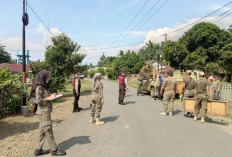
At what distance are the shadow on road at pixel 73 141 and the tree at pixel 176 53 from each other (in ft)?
53.5

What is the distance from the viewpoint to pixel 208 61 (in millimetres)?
19297

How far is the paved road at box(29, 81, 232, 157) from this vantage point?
4320 mm

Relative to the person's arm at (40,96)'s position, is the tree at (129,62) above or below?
above

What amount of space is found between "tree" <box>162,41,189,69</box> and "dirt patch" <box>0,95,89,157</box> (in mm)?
14620

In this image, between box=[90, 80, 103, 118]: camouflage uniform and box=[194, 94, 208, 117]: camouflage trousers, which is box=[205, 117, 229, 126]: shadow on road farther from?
box=[90, 80, 103, 118]: camouflage uniform

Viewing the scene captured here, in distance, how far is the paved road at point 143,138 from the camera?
14.2 ft

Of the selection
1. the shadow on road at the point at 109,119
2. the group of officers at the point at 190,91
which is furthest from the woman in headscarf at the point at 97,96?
the group of officers at the point at 190,91

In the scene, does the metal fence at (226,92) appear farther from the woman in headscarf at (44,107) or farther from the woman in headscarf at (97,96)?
the woman in headscarf at (44,107)

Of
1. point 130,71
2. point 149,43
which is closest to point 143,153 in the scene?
point 130,71

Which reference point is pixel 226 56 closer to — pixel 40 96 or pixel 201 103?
pixel 201 103

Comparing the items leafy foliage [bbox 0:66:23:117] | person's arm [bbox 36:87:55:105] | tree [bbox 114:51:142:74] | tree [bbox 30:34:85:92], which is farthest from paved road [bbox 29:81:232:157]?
tree [bbox 114:51:142:74]

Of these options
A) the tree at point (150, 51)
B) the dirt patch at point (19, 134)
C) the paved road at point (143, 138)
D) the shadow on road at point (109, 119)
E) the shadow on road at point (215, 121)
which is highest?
the tree at point (150, 51)

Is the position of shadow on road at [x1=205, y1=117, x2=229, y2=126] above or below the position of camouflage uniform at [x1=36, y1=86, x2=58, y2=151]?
below

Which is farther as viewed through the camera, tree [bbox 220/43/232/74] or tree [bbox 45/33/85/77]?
tree [bbox 220/43/232/74]
